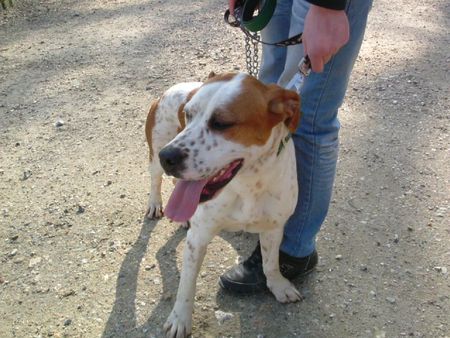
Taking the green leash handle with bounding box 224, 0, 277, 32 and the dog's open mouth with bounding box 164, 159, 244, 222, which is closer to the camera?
the dog's open mouth with bounding box 164, 159, 244, 222

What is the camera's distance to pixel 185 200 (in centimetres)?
266

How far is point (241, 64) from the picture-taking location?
20.6 feet

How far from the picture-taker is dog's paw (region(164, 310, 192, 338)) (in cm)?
311

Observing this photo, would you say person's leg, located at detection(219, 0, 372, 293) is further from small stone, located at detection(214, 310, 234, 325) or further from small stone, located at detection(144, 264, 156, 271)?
small stone, located at detection(144, 264, 156, 271)

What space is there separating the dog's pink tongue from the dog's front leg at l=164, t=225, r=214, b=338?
0.41 meters

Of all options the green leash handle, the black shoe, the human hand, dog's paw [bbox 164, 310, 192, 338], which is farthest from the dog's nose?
the black shoe

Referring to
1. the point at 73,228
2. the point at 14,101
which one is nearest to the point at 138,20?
the point at 14,101

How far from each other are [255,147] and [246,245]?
1.43 metres

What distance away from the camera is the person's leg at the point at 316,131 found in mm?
2662

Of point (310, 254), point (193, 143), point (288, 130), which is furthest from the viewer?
point (310, 254)

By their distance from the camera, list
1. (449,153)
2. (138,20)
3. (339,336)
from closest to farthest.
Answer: (339,336)
(449,153)
(138,20)

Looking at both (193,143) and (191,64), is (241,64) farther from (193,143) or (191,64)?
(193,143)

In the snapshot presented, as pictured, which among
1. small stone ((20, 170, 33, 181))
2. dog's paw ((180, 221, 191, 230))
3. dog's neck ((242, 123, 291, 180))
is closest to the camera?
dog's neck ((242, 123, 291, 180))

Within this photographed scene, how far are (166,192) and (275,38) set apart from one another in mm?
1772
